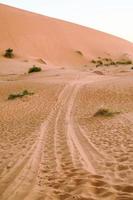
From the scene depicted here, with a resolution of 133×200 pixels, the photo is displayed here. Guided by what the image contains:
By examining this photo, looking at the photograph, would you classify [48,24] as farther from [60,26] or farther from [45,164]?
[45,164]

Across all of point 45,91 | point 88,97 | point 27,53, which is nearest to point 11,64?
point 27,53

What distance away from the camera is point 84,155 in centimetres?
813

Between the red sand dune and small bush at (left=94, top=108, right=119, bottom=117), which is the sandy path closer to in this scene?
small bush at (left=94, top=108, right=119, bottom=117)

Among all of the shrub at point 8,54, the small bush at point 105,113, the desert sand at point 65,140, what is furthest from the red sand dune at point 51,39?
the small bush at point 105,113

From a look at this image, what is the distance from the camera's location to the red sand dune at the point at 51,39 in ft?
166

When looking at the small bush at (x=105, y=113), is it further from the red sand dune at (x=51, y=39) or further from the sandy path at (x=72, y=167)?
the red sand dune at (x=51, y=39)

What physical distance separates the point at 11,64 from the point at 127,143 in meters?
28.8

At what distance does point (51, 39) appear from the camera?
190 ft

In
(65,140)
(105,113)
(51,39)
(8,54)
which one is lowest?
(65,140)

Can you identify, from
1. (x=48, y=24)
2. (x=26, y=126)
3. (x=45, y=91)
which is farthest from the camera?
(x=48, y=24)

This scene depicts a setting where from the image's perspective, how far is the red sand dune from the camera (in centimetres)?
5059

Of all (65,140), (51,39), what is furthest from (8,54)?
(65,140)

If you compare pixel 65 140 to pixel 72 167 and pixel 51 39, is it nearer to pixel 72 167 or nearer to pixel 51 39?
pixel 72 167

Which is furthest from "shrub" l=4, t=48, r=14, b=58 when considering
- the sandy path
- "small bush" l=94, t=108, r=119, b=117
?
the sandy path
